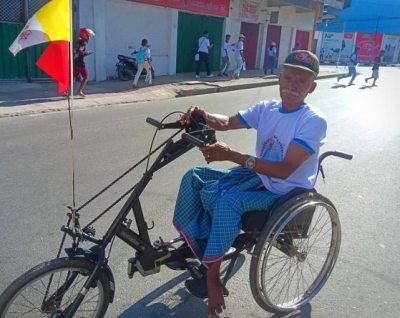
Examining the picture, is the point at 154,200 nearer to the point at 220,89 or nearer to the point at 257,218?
the point at 257,218

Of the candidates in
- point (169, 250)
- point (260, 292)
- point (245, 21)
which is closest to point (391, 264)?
point (260, 292)

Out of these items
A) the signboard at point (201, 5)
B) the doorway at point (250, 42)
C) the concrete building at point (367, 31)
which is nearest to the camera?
the signboard at point (201, 5)

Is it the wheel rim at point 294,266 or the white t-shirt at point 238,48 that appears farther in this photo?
the white t-shirt at point 238,48

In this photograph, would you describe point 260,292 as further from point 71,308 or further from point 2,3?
point 2,3

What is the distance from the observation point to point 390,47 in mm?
44469

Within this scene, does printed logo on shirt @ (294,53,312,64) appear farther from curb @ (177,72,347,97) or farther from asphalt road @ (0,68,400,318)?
curb @ (177,72,347,97)

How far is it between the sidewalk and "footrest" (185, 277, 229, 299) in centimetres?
631

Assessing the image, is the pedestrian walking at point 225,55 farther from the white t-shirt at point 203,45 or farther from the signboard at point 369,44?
the signboard at point 369,44

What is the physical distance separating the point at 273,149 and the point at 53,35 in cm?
150

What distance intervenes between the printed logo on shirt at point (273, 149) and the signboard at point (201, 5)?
476 inches

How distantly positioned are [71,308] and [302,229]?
155 cm

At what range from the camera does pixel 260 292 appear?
7.52 ft

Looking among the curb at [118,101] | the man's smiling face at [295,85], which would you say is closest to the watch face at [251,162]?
the man's smiling face at [295,85]

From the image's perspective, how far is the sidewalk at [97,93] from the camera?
795cm
